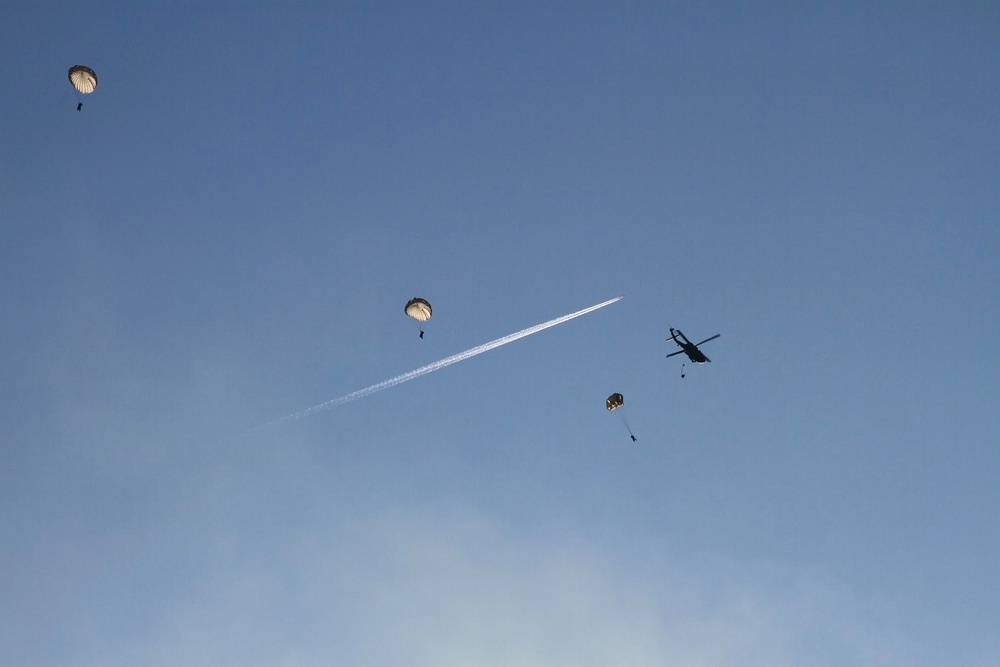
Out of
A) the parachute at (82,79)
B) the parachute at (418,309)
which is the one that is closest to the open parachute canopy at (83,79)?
the parachute at (82,79)

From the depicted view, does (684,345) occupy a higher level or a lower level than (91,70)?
lower

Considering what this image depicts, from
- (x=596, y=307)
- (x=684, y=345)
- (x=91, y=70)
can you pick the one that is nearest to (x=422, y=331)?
(x=596, y=307)

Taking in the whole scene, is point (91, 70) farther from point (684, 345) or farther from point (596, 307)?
point (684, 345)

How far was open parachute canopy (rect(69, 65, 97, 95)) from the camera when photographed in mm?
83569

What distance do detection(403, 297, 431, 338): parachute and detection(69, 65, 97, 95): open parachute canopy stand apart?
43.1 metres

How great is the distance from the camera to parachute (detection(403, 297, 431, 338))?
8150cm

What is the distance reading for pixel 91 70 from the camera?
84625 millimetres

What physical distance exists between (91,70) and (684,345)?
7305 centimetres

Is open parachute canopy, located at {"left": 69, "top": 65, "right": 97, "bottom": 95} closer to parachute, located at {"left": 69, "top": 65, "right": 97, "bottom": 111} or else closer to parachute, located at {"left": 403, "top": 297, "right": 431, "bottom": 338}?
parachute, located at {"left": 69, "top": 65, "right": 97, "bottom": 111}

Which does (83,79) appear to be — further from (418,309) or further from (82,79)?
(418,309)

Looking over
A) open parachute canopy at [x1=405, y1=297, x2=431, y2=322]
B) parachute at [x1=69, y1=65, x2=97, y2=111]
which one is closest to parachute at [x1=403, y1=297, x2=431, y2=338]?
open parachute canopy at [x1=405, y1=297, x2=431, y2=322]

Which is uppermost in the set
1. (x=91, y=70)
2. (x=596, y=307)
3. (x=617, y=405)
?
Result: (x=91, y=70)

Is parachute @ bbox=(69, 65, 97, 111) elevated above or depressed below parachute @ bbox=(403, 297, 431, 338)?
above

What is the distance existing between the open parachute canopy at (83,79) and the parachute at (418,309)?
4313 centimetres
